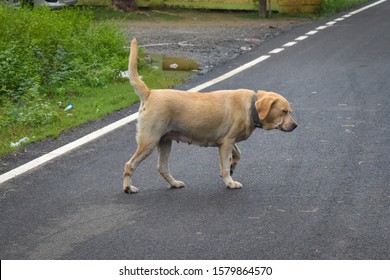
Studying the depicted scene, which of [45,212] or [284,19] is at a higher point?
[45,212]

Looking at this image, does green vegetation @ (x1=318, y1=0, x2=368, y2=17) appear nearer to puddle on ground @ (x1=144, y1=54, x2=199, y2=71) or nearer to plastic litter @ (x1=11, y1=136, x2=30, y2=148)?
puddle on ground @ (x1=144, y1=54, x2=199, y2=71)

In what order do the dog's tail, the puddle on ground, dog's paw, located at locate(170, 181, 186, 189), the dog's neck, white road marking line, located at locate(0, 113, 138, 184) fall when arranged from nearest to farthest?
the dog's tail
the dog's neck
dog's paw, located at locate(170, 181, 186, 189)
white road marking line, located at locate(0, 113, 138, 184)
the puddle on ground

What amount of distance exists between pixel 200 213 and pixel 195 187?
820mm

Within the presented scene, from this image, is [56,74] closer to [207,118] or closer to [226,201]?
[207,118]

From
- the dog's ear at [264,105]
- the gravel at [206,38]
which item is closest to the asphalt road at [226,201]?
the dog's ear at [264,105]

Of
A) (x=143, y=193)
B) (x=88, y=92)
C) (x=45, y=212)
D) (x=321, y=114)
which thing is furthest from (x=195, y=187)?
(x=88, y=92)

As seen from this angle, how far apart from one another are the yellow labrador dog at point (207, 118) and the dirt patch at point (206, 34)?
23.2 ft

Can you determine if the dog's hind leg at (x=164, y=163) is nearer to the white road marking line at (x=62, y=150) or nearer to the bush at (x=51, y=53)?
the white road marking line at (x=62, y=150)

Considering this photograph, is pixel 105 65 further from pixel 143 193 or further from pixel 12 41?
pixel 143 193

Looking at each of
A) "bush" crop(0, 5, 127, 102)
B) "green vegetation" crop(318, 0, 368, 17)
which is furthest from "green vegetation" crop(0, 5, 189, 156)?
"green vegetation" crop(318, 0, 368, 17)

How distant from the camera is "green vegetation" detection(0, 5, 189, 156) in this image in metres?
11.0

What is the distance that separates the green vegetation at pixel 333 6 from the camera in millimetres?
25188

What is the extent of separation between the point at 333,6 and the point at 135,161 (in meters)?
19.1

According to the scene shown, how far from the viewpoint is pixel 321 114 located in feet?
37.4
